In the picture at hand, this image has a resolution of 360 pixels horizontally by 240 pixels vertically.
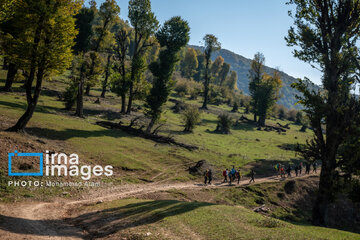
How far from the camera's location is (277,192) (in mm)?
28969

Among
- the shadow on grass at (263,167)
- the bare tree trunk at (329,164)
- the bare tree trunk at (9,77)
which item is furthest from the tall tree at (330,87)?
the bare tree trunk at (9,77)

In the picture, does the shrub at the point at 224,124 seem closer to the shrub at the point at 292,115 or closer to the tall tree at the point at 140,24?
the tall tree at the point at 140,24

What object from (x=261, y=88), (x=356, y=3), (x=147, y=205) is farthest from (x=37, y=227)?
(x=261, y=88)

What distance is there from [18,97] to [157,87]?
21288 mm

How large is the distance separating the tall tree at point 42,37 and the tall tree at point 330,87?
69.4 ft

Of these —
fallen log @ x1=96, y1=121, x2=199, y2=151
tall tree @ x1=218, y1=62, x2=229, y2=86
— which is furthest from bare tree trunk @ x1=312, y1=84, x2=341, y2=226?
tall tree @ x1=218, y1=62, x2=229, y2=86

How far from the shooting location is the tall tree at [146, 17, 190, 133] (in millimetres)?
42000

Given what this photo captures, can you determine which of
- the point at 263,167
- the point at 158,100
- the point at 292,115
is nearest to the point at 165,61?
the point at 158,100

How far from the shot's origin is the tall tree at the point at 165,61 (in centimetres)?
4200

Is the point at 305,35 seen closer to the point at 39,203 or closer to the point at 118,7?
the point at 39,203

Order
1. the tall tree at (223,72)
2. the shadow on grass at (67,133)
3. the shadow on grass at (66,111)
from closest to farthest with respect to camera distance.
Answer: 1. the shadow on grass at (67,133)
2. the shadow on grass at (66,111)
3. the tall tree at (223,72)

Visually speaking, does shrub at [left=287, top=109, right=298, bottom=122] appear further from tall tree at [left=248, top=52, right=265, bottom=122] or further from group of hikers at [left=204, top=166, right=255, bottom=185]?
group of hikers at [left=204, top=166, right=255, bottom=185]

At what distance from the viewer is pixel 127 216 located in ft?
48.3

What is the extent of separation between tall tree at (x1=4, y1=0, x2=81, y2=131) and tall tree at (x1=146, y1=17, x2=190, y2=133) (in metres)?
20.1
